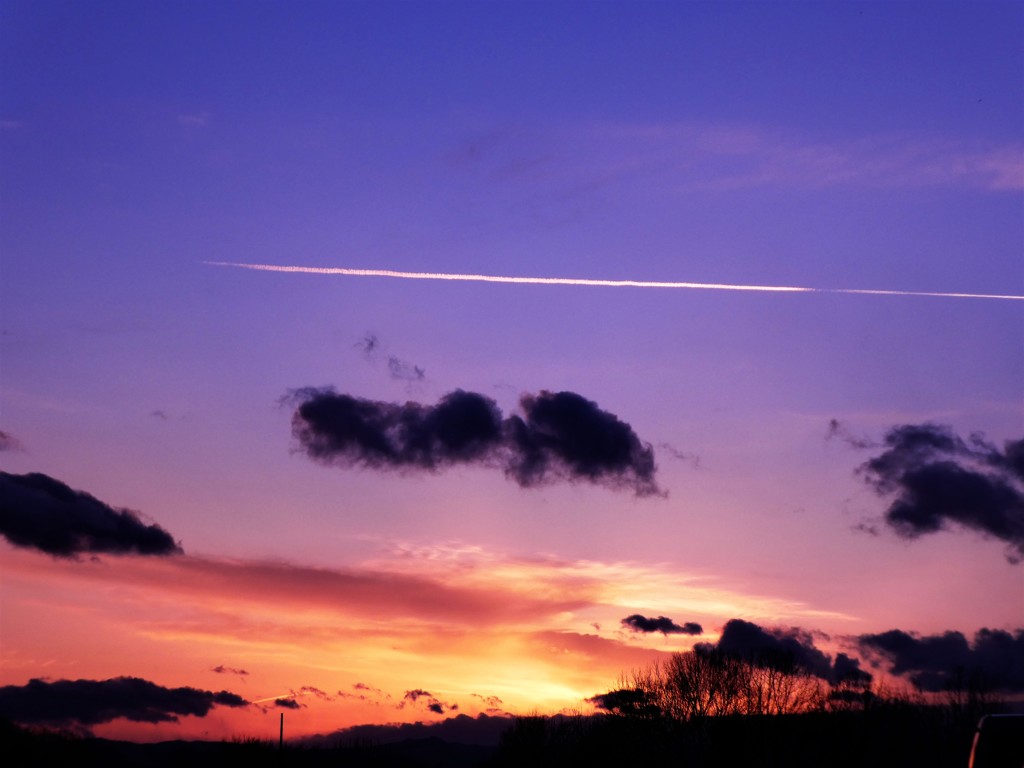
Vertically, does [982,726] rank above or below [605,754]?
above

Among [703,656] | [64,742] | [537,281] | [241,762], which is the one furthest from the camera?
[241,762]

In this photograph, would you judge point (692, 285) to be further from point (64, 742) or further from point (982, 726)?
point (64, 742)

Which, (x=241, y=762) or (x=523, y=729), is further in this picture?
(x=241, y=762)

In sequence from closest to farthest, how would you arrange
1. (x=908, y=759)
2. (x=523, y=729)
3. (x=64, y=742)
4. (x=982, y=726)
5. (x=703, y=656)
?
1. (x=982, y=726)
2. (x=908, y=759)
3. (x=703, y=656)
4. (x=523, y=729)
5. (x=64, y=742)

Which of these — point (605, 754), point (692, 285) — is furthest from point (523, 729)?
point (692, 285)

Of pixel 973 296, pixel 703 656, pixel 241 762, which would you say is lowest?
pixel 241 762

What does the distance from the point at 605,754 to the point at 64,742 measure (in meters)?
87.1

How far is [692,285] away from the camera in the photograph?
4441 centimetres

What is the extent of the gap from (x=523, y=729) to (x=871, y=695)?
57.3m

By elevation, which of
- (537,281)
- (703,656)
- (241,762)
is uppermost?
(537,281)

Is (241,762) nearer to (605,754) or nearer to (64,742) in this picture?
(64,742)

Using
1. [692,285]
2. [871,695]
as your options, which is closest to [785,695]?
[871,695]

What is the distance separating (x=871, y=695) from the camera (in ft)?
319

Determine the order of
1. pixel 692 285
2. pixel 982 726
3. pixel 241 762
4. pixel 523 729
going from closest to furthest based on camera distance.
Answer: pixel 982 726 < pixel 692 285 < pixel 523 729 < pixel 241 762
